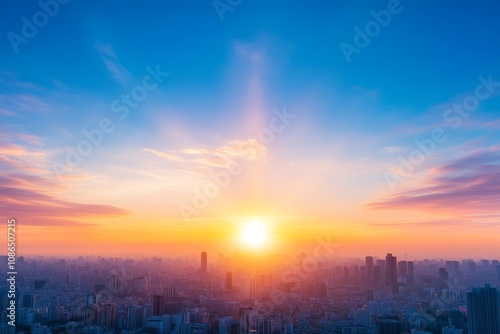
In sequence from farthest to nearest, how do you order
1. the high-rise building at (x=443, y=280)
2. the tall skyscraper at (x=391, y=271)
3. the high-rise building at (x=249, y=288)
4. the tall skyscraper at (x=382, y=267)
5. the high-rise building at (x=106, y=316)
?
the tall skyscraper at (x=382, y=267) → the tall skyscraper at (x=391, y=271) → the high-rise building at (x=443, y=280) → the high-rise building at (x=249, y=288) → the high-rise building at (x=106, y=316)

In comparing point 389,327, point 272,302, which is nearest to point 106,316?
point 272,302

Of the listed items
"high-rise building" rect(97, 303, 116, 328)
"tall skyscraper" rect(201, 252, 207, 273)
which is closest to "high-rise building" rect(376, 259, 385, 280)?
"tall skyscraper" rect(201, 252, 207, 273)

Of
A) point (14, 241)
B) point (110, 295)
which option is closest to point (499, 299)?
point (14, 241)

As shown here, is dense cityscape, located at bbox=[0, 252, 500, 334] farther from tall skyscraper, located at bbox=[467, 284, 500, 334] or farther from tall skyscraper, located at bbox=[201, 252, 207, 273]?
tall skyscraper, located at bbox=[201, 252, 207, 273]

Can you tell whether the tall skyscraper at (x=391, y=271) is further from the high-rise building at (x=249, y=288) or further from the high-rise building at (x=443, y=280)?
the high-rise building at (x=249, y=288)

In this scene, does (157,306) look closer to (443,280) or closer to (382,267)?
(382,267)

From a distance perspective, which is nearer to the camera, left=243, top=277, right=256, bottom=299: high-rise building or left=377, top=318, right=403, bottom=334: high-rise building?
left=377, top=318, right=403, bottom=334: high-rise building

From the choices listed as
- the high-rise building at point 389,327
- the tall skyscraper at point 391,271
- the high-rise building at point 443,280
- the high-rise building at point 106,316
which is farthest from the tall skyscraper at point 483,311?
the high-rise building at point 106,316
